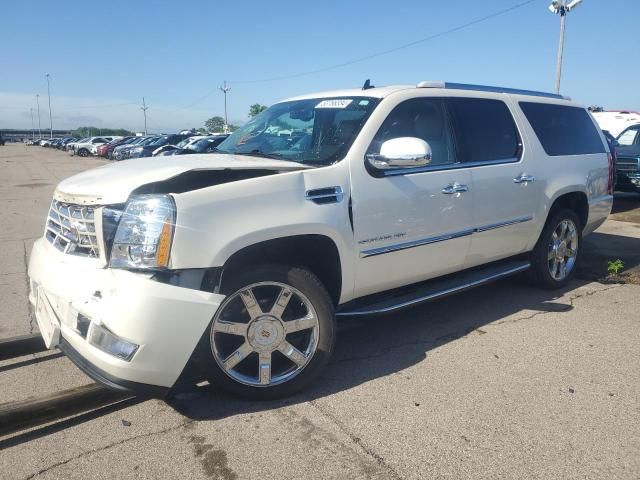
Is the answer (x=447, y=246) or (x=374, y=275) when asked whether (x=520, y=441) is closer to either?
(x=374, y=275)

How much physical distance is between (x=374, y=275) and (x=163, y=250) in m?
1.49

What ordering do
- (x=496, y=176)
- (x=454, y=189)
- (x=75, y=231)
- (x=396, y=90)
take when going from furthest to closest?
(x=496, y=176) → (x=454, y=189) → (x=396, y=90) → (x=75, y=231)

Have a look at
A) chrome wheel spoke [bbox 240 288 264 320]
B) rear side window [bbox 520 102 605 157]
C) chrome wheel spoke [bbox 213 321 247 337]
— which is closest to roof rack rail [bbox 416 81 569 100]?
rear side window [bbox 520 102 605 157]

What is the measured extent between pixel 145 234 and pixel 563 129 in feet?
14.3

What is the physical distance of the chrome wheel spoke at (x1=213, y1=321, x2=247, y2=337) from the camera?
295 centimetres

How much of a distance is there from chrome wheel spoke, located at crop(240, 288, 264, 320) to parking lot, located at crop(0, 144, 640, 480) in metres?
0.55

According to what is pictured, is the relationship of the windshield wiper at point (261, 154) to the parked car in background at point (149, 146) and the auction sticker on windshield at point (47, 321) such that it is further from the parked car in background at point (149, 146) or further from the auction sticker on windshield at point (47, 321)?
the parked car in background at point (149, 146)

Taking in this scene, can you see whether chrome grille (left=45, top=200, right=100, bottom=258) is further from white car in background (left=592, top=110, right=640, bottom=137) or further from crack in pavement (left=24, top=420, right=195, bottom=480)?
white car in background (left=592, top=110, right=640, bottom=137)

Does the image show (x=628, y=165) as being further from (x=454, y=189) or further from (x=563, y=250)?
(x=454, y=189)

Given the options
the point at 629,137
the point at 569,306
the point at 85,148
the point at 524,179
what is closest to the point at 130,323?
the point at 524,179

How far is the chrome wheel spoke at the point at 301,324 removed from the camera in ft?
10.4

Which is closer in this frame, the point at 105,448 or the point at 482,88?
the point at 105,448

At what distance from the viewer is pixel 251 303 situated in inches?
119

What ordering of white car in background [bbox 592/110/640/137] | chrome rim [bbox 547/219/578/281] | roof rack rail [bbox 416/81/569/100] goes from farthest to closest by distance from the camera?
white car in background [bbox 592/110/640/137]
chrome rim [bbox 547/219/578/281]
roof rack rail [bbox 416/81/569/100]
